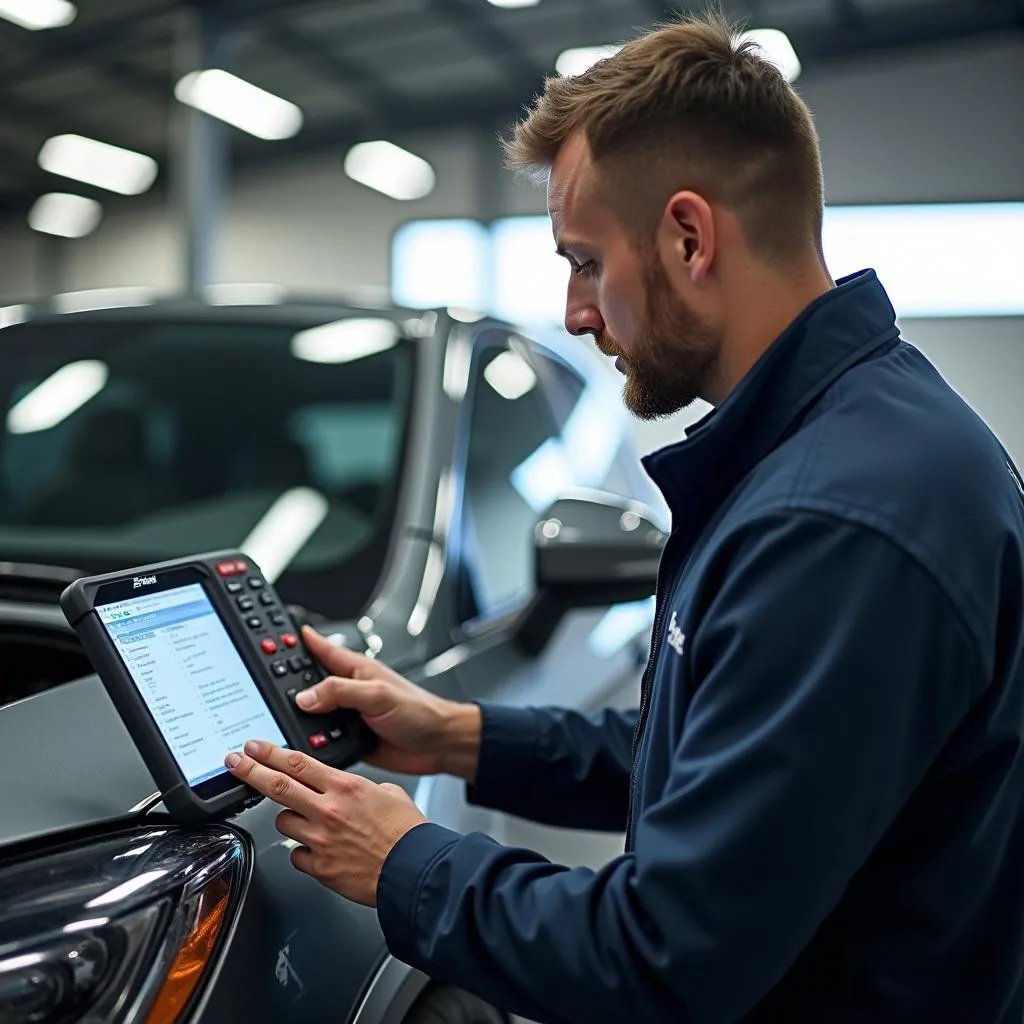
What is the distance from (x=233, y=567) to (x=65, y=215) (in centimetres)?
1567

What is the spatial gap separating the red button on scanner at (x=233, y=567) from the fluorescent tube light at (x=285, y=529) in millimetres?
308

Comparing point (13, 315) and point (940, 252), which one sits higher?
point (940, 252)

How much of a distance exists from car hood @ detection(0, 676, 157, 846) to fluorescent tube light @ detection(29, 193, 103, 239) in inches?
597

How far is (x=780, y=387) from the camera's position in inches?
44.2

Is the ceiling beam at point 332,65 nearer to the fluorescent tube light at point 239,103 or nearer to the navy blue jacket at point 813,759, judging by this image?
the fluorescent tube light at point 239,103

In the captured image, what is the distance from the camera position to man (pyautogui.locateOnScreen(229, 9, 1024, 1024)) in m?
0.94

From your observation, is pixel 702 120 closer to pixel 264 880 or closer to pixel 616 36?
pixel 264 880

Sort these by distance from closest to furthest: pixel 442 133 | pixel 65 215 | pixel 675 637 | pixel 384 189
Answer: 1. pixel 675 637
2. pixel 442 133
3. pixel 384 189
4. pixel 65 215

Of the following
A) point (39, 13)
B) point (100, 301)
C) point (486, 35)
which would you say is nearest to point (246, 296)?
point (100, 301)

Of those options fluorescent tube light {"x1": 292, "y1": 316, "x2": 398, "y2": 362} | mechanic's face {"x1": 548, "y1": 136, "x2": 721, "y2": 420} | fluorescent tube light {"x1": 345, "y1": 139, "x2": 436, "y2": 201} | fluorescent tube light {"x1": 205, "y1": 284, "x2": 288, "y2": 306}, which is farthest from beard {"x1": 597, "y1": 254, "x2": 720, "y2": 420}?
fluorescent tube light {"x1": 345, "y1": 139, "x2": 436, "y2": 201}

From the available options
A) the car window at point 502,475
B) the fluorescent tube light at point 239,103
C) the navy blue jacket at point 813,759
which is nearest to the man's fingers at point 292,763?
the navy blue jacket at point 813,759

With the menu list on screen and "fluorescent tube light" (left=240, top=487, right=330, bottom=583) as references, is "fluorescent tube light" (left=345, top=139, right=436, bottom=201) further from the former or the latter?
the menu list on screen

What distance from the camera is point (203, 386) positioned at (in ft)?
7.12

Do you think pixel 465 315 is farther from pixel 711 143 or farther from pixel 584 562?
pixel 711 143
